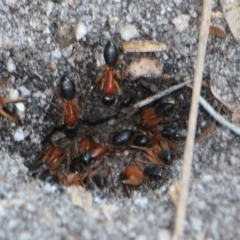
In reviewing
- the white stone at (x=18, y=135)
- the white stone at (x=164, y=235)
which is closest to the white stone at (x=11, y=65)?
the white stone at (x=18, y=135)

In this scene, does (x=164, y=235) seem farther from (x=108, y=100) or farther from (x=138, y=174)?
(x=108, y=100)

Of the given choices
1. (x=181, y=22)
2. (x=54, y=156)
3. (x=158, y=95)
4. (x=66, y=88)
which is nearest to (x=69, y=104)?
(x=66, y=88)

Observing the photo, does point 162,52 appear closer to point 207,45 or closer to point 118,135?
point 207,45

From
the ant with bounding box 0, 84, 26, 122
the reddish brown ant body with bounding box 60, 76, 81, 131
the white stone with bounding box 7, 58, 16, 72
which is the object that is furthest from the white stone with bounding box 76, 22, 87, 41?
the ant with bounding box 0, 84, 26, 122

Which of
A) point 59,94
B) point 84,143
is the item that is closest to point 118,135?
point 84,143

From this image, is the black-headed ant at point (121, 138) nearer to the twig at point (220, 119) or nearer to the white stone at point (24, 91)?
the white stone at point (24, 91)

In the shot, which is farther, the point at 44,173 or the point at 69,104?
the point at 69,104
